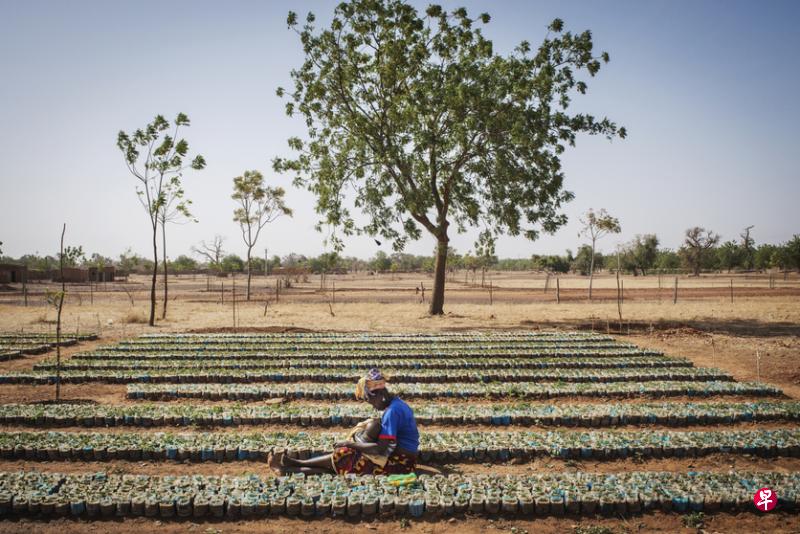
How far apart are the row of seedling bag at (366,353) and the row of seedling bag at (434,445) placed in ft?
22.3

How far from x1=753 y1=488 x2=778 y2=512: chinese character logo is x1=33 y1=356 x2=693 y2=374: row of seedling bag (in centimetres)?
770

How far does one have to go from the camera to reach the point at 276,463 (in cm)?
653

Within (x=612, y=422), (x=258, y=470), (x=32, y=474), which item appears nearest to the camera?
(x=32, y=474)

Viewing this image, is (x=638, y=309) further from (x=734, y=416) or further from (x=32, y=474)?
(x=32, y=474)

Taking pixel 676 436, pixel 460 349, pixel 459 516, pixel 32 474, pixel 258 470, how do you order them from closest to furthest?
pixel 459 516
pixel 32 474
pixel 258 470
pixel 676 436
pixel 460 349

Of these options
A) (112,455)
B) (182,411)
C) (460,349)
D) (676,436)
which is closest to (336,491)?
(112,455)

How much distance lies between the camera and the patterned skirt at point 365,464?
634 cm

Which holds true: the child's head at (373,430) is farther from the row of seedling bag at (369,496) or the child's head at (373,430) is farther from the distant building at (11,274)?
the distant building at (11,274)

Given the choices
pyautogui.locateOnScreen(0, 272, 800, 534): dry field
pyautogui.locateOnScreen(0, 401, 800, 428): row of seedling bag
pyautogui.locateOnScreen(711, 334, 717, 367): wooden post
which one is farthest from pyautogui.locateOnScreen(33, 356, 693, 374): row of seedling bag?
pyautogui.locateOnScreen(0, 401, 800, 428): row of seedling bag

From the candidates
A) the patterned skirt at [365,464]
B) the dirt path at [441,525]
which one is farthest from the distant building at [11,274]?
the patterned skirt at [365,464]

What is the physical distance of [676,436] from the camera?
7895 millimetres

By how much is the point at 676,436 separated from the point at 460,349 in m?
8.23

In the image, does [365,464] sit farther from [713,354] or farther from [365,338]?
[713,354]

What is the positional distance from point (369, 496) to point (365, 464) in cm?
57
